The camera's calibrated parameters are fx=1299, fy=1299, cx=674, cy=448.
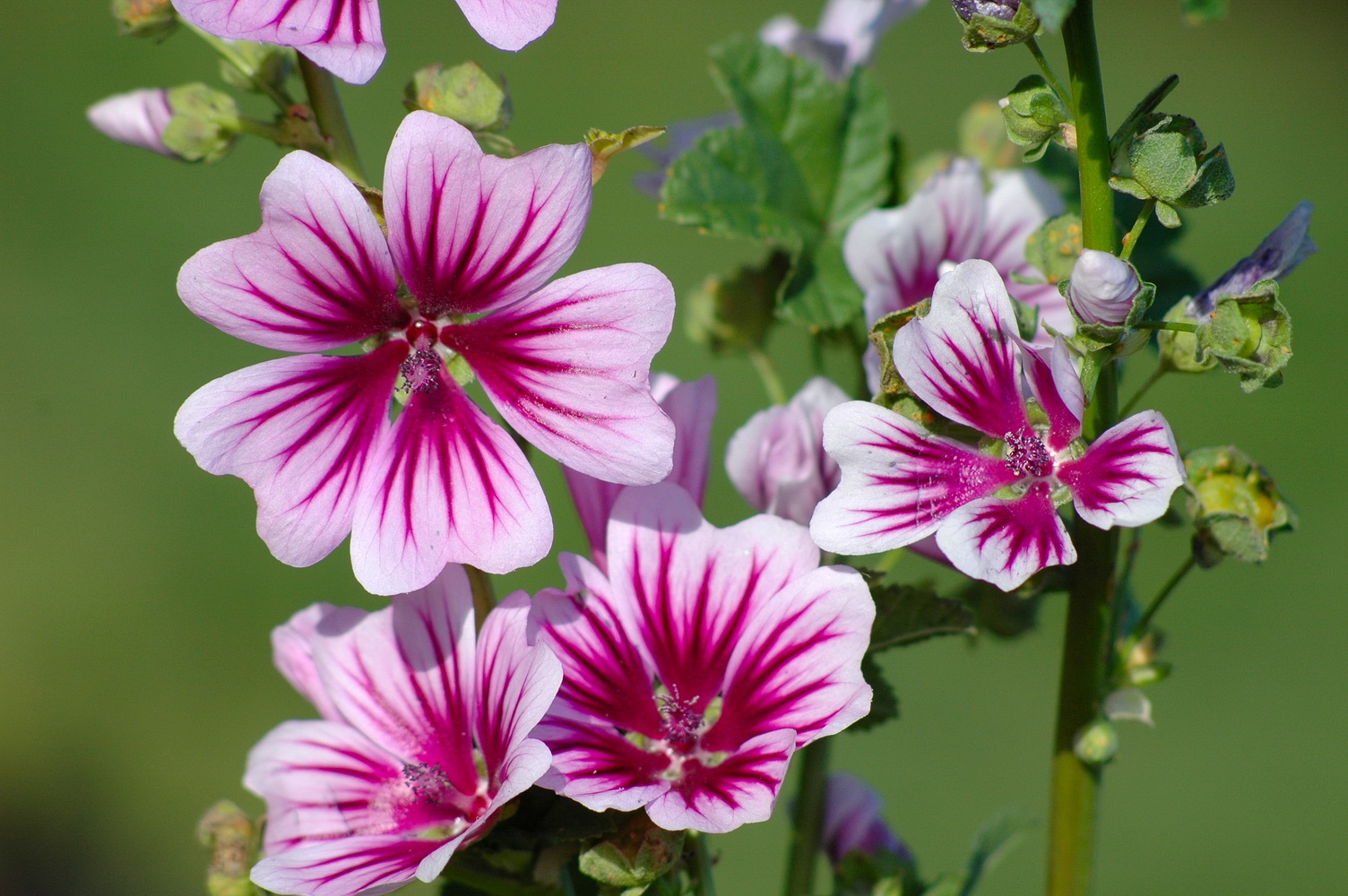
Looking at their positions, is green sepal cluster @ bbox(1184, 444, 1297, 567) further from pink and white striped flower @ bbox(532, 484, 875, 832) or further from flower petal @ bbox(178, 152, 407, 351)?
flower petal @ bbox(178, 152, 407, 351)

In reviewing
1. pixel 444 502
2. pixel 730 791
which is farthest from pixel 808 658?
pixel 444 502

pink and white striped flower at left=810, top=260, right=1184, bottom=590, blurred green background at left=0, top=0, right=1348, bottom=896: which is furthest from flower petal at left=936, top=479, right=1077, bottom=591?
blurred green background at left=0, top=0, right=1348, bottom=896

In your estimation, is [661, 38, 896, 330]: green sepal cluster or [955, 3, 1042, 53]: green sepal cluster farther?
[661, 38, 896, 330]: green sepal cluster

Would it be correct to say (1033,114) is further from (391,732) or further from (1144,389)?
(391,732)

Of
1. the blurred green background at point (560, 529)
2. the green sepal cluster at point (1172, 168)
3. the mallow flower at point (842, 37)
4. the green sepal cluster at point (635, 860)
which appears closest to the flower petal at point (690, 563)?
the green sepal cluster at point (635, 860)

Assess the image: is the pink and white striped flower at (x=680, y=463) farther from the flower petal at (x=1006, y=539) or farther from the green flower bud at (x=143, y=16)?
the green flower bud at (x=143, y=16)
